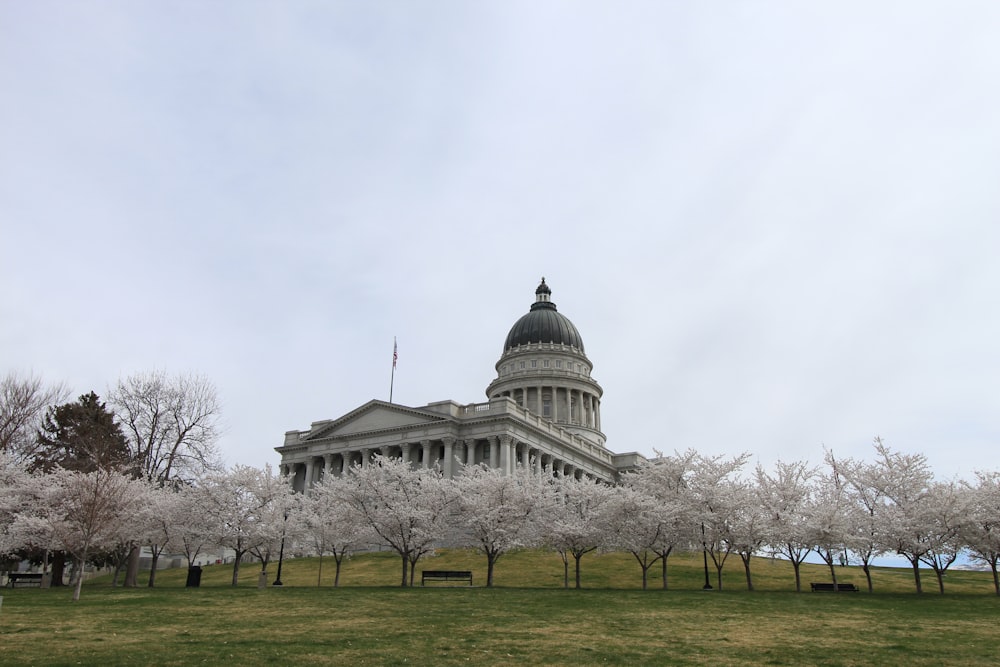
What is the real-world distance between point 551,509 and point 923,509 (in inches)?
834

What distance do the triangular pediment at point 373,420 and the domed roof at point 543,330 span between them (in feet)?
126

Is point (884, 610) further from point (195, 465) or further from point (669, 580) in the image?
point (195, 465)

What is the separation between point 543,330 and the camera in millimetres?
118375

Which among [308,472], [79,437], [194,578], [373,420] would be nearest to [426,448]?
[373,420]

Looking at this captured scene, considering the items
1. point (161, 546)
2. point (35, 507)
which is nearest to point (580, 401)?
point (161, 546)

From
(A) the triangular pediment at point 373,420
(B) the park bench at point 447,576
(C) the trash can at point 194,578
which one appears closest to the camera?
(B) the park bench at point 447,576


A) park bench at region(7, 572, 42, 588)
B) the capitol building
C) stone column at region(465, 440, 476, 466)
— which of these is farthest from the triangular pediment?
park bench at region(7, 572, 42, 588)

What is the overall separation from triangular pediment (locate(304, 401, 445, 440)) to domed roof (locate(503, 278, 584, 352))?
38.3 m

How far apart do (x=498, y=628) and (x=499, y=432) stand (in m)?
55.6

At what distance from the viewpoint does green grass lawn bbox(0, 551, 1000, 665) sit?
17.5m

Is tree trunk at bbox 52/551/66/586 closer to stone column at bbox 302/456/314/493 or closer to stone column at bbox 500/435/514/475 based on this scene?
stone column at bbox 302/456/314/493

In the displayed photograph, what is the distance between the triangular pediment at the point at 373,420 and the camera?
8231 centimetres

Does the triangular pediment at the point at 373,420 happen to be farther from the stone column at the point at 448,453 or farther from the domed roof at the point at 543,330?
the domed roof at the point at 543,330

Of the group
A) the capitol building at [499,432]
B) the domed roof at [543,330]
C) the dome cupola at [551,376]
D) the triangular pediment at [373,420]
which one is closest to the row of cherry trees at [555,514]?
the capitol building at [499,432]
